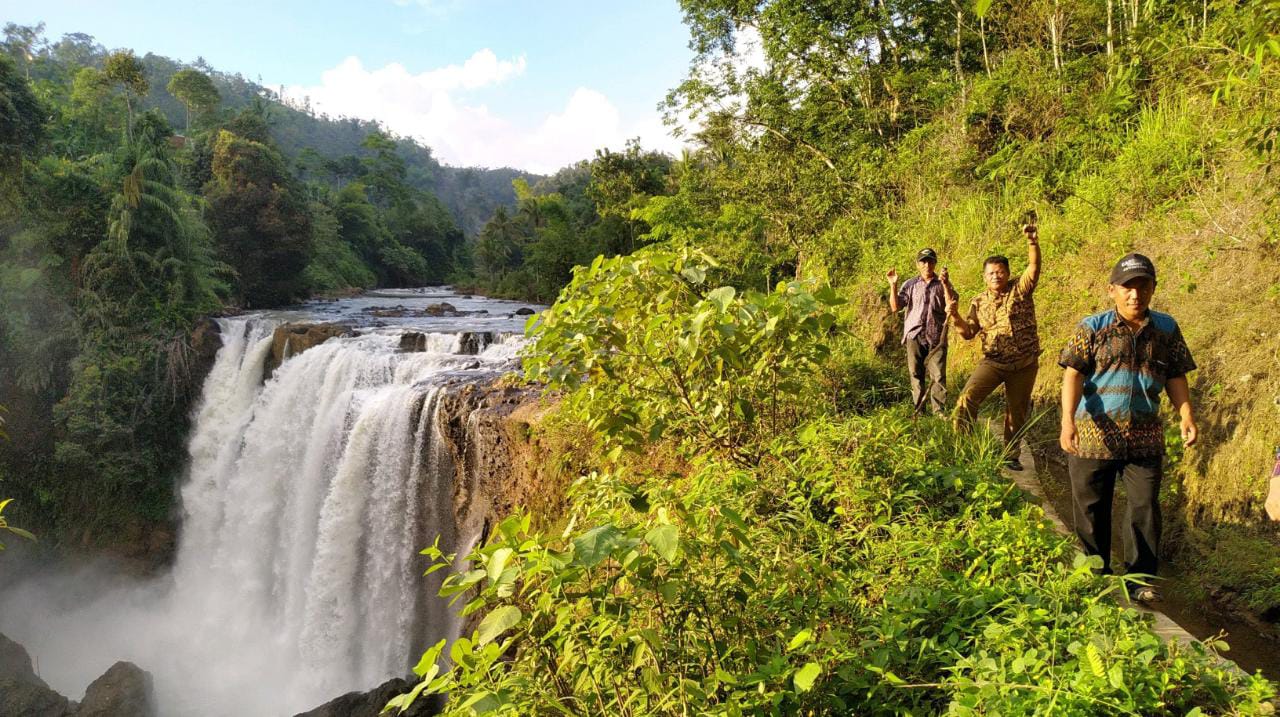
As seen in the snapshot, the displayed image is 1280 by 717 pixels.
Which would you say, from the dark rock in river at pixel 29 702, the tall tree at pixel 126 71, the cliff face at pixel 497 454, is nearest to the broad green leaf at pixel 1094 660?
the cliff face at pixel 497 454

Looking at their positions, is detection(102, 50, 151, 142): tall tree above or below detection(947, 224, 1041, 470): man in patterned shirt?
above

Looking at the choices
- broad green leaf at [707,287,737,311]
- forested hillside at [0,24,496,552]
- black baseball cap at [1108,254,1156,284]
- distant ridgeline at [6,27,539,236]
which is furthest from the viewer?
distant ridgeline at [6,27,539,236]

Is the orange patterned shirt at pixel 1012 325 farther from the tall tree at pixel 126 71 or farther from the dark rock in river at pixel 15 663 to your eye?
the tall tree at pixel 126 71

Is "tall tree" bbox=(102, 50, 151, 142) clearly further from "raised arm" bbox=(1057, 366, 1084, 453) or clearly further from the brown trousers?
"raised arm" bbox=(1057, 366, 1084, 453)

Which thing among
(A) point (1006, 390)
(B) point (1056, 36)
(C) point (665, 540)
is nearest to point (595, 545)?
(C) point (665, 540)

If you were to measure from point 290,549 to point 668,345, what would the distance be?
35.6 feet

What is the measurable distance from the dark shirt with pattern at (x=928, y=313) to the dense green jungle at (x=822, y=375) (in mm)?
740

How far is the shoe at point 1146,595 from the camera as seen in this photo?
2943mm

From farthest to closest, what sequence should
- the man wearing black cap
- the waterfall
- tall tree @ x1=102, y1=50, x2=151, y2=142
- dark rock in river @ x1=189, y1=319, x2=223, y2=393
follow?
tall tree @ x1=102, y1=50, x2=151, y2=142 → dark rock in river @ x1=189, y1=319, x2=223, y2=393 → the waterfall → the man wearing black cap

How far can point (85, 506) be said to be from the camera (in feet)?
50.0

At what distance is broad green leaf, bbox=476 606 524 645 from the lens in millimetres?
1451

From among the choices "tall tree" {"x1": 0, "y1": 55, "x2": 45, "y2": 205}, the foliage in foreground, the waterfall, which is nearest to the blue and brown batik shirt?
the foliage in foreground

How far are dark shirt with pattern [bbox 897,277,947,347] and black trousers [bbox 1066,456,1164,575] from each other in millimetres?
2035

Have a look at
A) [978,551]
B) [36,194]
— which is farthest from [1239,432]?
[36,194]
